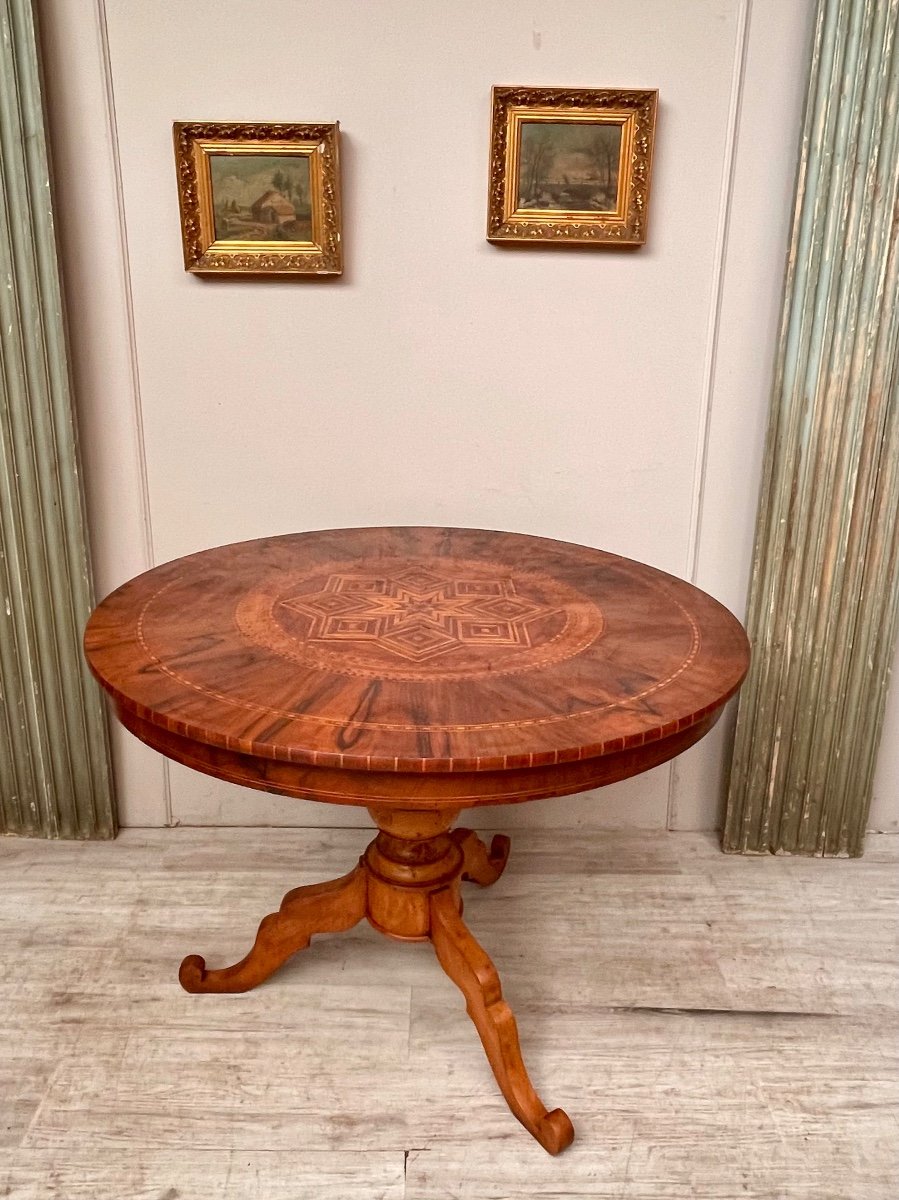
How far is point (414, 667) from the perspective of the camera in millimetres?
1647

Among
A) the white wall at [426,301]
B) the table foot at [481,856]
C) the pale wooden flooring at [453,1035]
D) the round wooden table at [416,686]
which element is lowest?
the pale wooden flooring at [453,1035]

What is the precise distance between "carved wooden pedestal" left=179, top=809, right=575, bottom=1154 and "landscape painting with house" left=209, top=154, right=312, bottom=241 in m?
1.50

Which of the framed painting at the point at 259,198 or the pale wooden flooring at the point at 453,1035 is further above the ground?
the framed painting at the point at 259,198

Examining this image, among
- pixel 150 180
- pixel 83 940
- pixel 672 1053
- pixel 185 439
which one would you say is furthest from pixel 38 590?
pixel 672 1053

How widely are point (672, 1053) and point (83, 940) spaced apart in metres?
1.47

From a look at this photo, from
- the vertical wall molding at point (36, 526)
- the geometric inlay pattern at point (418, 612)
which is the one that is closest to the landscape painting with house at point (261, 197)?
the vertical wall molding at point (36, 526)

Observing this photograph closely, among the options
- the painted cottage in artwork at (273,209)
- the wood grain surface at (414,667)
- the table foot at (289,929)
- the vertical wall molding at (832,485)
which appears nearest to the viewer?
the wood grain surface at (414,667)

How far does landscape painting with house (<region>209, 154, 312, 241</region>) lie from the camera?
2.37 meters

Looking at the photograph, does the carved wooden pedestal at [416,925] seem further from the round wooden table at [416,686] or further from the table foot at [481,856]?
the table foot at [481,856]

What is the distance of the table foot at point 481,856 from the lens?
247 cm

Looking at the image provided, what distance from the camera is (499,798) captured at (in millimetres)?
1408

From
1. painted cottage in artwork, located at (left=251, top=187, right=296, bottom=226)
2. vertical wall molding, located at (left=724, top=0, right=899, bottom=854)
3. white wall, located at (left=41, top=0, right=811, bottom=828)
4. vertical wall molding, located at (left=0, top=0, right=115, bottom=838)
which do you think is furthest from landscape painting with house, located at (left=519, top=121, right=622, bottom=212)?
vertical wall molding, located at (left=0, top=0, right=115, bottom=838)

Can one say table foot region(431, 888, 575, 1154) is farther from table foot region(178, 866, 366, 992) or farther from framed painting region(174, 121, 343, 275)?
framed painting region(174, 121, 343, 275)

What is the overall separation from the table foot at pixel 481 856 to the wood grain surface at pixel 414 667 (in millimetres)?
741
